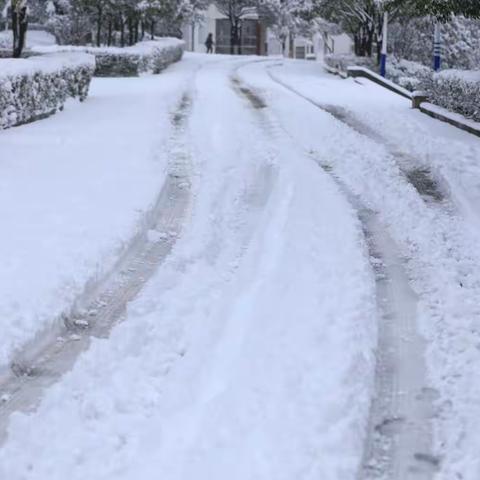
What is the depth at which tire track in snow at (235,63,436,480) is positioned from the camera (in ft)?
11.1

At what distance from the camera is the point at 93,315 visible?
505 centimetres

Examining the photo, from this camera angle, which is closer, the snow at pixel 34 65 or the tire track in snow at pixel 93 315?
the tire track in snow at pixel 93 315

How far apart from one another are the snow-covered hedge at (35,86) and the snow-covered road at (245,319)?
2583mm

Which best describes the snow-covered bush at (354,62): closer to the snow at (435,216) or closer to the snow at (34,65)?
the snow at (435,216)

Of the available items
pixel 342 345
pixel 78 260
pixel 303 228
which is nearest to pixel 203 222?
pixel 303 228

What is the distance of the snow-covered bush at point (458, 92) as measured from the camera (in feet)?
48.2

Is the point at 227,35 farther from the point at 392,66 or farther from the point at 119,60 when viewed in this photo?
the point at 119,60

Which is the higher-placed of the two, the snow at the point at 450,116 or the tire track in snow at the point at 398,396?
the snow at the point at 450,116

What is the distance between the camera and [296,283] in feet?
18.4

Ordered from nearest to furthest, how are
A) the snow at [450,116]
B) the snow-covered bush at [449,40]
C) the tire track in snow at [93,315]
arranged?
the tire track in snow at [93,315] → the snow at [450,116] → the snow-covered bush at [449,40]

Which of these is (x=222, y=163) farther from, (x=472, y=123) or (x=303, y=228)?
(x=472, y=123)

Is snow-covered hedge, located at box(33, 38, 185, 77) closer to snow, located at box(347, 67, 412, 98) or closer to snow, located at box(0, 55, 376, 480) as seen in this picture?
snow, located at box(347, 67, 412, 98)

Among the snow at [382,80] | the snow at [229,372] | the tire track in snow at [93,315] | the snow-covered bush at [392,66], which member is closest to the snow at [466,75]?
the snow at [382,80]

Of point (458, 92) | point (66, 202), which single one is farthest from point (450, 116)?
point (66, 202)
